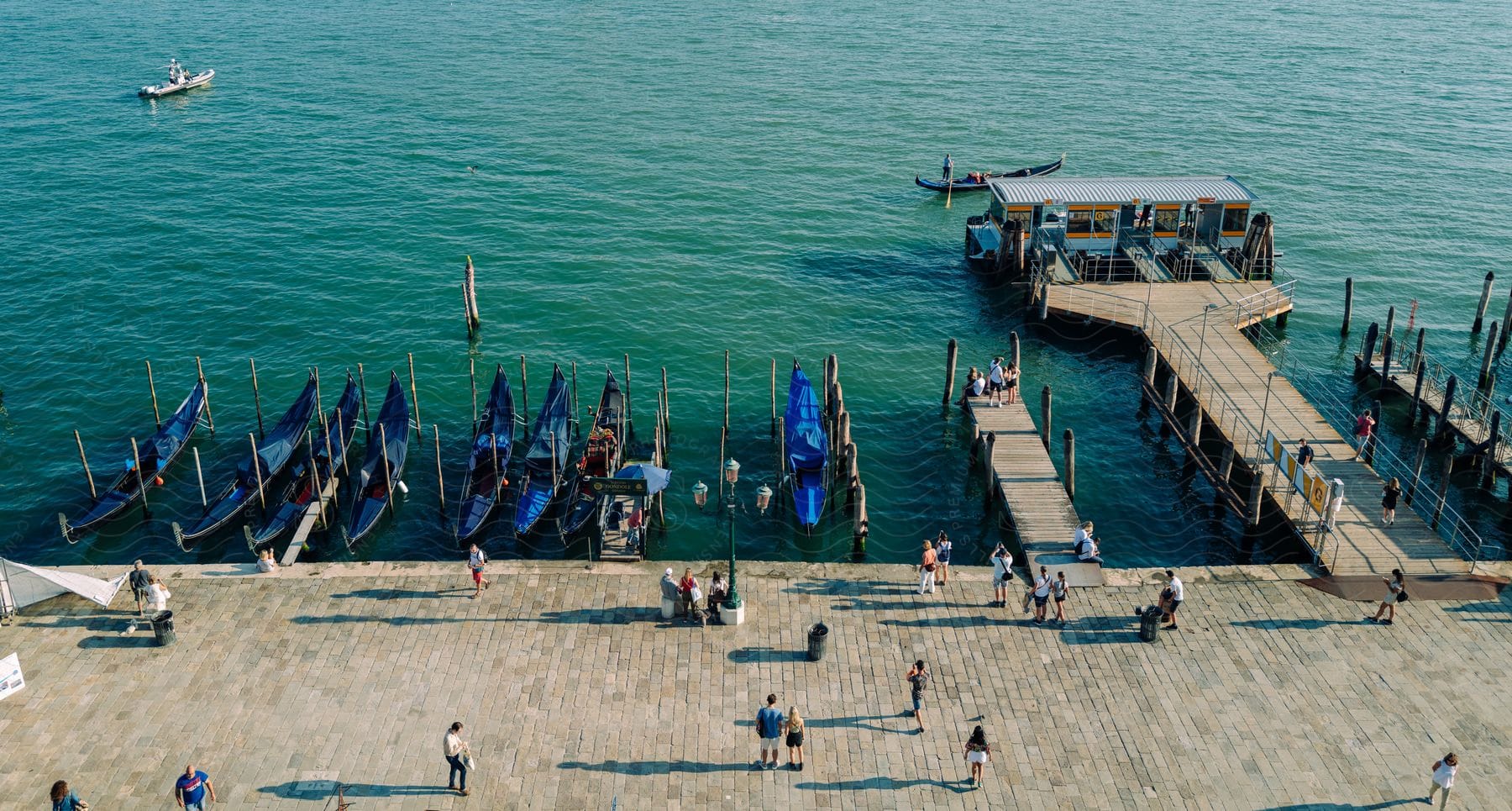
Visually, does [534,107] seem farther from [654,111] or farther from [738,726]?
[738,726]

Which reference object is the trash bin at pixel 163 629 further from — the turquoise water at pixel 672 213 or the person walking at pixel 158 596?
the turquoise water at pixel 672 213

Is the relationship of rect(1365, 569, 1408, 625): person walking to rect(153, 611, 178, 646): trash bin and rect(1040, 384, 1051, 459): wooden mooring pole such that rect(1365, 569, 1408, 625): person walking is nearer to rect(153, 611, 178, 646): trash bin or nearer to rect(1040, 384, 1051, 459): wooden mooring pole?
A: rect(1040, 384, 1051, 459): wooden mooring pole

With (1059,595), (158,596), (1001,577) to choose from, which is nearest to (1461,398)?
(1059,595)

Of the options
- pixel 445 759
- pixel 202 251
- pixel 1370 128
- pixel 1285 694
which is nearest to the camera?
pixel 445 759

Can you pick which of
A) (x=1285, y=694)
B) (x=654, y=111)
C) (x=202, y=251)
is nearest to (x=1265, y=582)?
(x=1285, y=694)

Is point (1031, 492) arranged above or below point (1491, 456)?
below

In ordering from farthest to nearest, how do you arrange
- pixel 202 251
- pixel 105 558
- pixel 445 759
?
pixel 202 251 < pixel 105 558 < pixel 445 759

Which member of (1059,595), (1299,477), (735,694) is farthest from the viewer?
(1299,477)

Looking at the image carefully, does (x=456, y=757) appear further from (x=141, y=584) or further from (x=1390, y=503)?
(x=1390, y=503)
